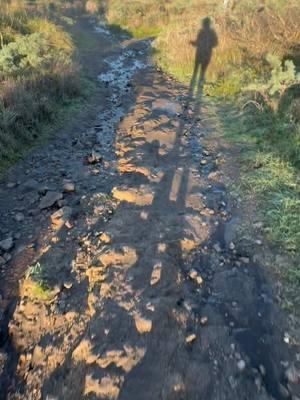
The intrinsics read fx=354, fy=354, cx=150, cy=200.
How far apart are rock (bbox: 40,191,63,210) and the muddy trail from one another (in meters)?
0.02

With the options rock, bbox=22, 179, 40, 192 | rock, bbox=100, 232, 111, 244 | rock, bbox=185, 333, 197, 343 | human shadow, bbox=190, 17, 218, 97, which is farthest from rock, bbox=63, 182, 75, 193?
human shadow, bbox=190, 17, 218, 97

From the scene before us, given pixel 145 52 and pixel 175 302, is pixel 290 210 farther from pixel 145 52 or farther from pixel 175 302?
pixel 145 52

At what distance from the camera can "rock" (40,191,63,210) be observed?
4961mm

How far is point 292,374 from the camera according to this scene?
289 centimetres

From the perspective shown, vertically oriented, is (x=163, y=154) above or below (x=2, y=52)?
below

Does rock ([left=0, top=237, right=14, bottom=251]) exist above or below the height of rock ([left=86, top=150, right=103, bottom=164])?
below

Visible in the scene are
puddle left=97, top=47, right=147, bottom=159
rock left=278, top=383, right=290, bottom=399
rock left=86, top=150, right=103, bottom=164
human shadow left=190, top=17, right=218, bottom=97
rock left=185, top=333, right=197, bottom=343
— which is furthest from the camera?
human shadow left=190, top=17, right=218, bottom=97

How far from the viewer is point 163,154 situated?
6.04 meters

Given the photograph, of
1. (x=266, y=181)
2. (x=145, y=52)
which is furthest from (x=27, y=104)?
(x=145, y=52)

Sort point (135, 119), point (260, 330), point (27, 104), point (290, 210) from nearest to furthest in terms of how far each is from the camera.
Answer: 1. point (260, 330)
2. point (290, 210)
3. point (27, 104)
4. point (135, 119)

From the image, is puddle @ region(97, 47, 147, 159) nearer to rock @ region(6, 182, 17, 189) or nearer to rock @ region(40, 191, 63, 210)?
rock @ region(40, 191, 63, 210)

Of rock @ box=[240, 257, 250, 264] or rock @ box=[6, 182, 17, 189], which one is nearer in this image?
rock @ box=[240, 257, 250, 264]

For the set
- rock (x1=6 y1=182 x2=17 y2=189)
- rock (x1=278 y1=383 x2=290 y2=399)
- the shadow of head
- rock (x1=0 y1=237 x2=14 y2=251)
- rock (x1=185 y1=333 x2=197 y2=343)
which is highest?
the shadow of head

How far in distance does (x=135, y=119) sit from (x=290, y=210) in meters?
4.03
